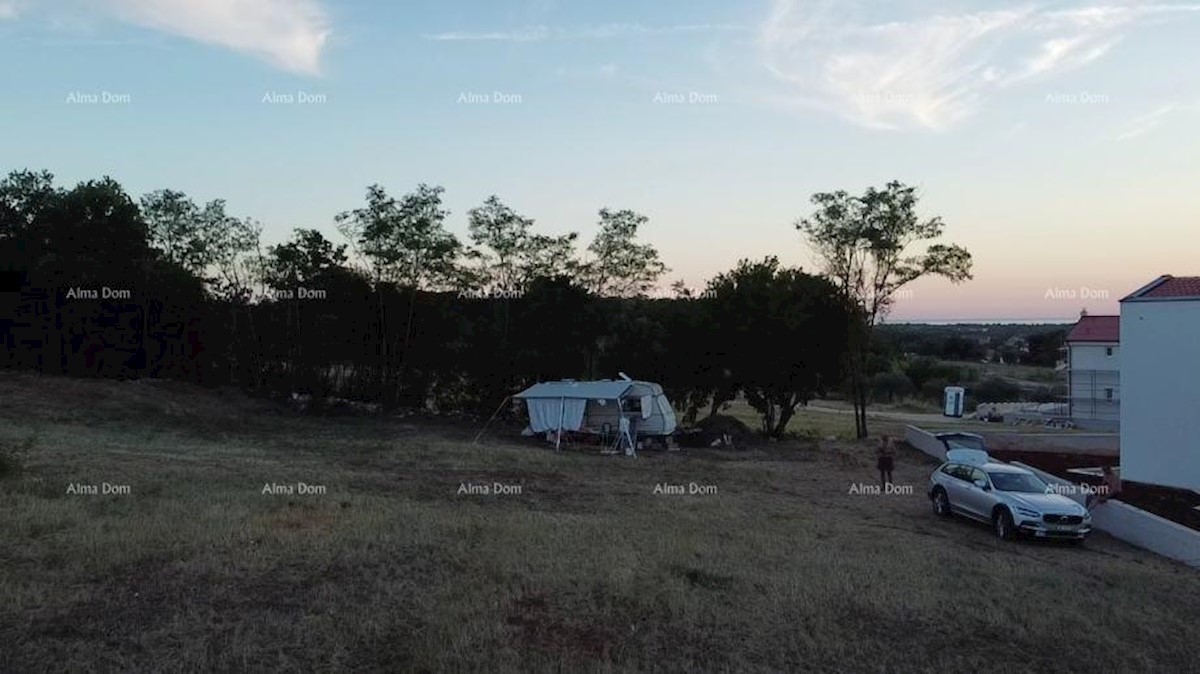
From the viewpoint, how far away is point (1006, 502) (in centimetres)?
1700

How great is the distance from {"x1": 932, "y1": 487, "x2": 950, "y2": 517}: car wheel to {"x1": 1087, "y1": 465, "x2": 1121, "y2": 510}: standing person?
10.4 feet

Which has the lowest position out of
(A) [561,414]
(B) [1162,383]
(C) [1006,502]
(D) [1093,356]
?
(C) [1006,502]

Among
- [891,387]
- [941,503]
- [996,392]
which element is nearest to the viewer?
[941,503]

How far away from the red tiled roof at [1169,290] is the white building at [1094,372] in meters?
30.8

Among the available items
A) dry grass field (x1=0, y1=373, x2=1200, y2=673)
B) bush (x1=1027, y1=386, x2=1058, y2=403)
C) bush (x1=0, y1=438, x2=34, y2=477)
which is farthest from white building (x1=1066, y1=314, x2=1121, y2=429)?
bush (x1=0, y1=438, x2=34, y2=477)

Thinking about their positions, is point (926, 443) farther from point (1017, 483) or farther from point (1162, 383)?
point (1017, 483)

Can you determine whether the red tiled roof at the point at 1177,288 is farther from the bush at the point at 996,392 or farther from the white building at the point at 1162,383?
the bush at the point at 996,392

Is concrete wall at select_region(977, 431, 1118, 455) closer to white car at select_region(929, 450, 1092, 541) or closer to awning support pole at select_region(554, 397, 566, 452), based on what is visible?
white car at select_region(929, 450, 1092, 541)

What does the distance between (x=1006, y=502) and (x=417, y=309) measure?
28.1 meters

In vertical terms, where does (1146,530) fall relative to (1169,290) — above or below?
below

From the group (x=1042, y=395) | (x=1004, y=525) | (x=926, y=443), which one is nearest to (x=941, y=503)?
A: (x=1004, y=525)

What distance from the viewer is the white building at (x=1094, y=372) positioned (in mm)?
53656

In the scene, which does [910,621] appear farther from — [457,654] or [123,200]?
[123,200]

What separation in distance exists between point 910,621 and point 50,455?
17885mm
